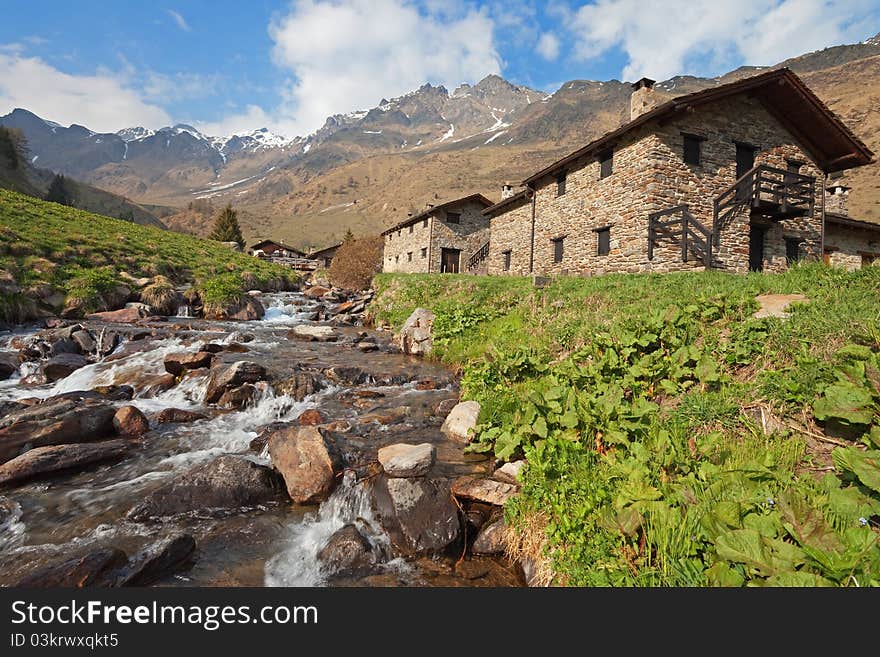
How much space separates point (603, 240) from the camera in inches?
782

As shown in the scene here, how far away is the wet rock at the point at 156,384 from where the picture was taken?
27.5 ft

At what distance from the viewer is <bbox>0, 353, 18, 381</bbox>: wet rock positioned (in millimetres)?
8844

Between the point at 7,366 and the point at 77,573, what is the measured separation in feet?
29.9

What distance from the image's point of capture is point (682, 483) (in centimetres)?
357

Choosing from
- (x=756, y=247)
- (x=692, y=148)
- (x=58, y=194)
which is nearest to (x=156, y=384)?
(x=692, y=148)

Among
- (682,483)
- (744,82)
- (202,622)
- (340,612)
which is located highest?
(744,82)

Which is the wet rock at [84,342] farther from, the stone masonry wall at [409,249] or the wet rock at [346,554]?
the stone masonry wall at [409,249]

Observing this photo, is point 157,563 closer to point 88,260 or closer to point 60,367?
point 60,367

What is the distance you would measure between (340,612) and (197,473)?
3495 mm

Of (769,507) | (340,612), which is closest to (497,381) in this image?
(769,507)

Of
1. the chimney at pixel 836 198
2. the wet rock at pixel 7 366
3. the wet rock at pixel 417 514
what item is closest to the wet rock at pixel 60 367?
the wet rock at pixel 7 366

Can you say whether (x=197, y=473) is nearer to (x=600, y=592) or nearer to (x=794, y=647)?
(x=600, y=592)

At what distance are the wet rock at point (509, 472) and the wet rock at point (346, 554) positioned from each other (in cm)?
180

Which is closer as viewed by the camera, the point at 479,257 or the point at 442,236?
the point at 442,236
